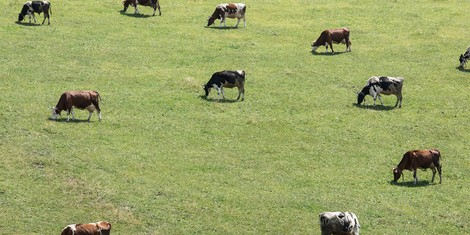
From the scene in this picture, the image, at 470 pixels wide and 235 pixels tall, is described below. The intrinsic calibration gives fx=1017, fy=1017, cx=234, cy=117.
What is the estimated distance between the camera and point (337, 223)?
36156mm

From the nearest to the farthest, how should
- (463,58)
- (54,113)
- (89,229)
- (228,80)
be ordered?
(89,229) → (54,113) → (228,80) → (463,58)

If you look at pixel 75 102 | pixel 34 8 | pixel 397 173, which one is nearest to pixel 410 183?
pixel 397 173

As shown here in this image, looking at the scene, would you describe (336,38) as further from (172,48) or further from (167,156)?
(167,156)

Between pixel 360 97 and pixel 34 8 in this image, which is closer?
pixel 360 97

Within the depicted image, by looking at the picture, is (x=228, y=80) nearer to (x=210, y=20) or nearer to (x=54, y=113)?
(x=54, y=113)

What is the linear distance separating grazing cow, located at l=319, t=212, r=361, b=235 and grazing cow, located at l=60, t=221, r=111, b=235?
761cm

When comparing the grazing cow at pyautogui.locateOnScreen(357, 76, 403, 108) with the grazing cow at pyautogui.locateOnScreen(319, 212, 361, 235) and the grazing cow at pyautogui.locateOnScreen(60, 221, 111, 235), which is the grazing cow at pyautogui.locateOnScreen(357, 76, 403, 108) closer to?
the grazing cow at pyautogui.locateOnScreen(319, 212, 361, 235)

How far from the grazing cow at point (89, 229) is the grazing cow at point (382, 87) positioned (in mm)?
23270

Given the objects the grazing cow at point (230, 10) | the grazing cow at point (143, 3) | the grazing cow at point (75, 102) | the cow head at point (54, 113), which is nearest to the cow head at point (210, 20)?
the grazing cow at point (230, 10)

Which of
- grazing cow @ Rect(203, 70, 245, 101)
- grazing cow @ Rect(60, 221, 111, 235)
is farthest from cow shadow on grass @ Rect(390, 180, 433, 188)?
grazing cow @ Rect(60, 221, 111, 235)

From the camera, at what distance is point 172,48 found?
64812 millimetres

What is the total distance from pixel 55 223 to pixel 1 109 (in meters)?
14.3

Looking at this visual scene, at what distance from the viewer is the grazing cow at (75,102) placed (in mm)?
49250

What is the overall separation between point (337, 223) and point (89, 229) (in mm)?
8731
